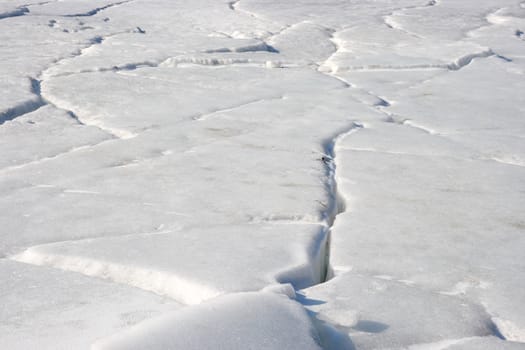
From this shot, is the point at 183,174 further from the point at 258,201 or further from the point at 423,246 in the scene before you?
the point at 423,246

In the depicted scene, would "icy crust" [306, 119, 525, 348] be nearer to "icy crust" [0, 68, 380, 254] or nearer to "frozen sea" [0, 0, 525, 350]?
"frozen sea" [0, 0, 525, 350]

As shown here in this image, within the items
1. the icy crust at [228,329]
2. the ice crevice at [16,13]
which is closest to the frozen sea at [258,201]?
the icy crust at [228,329]

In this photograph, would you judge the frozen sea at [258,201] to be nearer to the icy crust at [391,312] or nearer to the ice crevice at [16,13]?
the icy crust at [391,312]

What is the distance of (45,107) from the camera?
118 inches

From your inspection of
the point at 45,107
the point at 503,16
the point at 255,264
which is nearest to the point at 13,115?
the point at 45,107

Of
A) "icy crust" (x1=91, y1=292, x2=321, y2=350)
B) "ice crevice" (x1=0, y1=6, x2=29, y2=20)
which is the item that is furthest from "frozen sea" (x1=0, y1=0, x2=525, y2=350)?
"ice crevice" (x1=0, y1=6, x2=29, y2=20)

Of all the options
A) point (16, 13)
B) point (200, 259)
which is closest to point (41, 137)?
point (200, 259)

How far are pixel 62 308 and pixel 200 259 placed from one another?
12.4 inches

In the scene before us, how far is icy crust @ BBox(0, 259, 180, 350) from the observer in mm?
1173

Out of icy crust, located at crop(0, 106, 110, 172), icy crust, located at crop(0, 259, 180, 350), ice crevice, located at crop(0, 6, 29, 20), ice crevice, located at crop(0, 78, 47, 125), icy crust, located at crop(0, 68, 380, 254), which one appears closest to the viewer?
icy crust, located at crop(0, 259, 180, 350)

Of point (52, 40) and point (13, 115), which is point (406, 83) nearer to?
point (13, 115)

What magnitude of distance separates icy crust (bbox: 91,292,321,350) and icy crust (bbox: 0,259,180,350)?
12 cm

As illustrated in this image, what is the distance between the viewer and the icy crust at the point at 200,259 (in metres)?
1.39

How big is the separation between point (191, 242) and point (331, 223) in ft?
1.38
